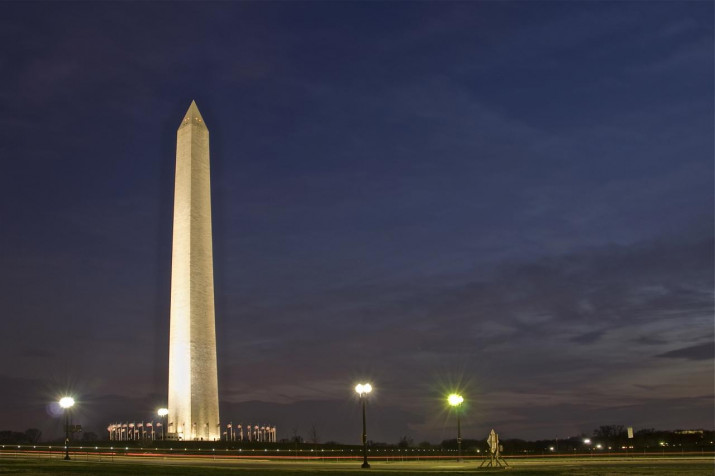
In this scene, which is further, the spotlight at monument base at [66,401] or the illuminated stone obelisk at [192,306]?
the illuminated stone obelisk at [192,306]

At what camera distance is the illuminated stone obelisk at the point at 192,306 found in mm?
76938

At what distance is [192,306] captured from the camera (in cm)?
7731

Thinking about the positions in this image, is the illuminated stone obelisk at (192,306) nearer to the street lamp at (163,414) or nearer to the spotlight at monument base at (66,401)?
the street lamp at (163,414)

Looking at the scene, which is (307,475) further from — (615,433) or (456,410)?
(615,433)

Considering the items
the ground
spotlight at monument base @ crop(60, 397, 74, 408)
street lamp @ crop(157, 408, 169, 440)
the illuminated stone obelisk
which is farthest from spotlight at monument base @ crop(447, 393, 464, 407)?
street lamp @ crop(157, 408, 169, 440)

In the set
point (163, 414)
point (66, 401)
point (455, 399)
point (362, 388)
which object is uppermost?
point (362, 388)

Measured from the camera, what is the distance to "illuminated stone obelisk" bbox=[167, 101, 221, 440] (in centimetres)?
7694

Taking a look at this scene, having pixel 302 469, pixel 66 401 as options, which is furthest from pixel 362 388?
pixel 66 401

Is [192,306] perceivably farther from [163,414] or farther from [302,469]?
[302,469]

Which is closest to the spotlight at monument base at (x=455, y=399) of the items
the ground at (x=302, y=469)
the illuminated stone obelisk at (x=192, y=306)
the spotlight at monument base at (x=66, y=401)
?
the ground at (x=302, y=469)

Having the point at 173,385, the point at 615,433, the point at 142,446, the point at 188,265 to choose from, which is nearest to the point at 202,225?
the point at 188,265

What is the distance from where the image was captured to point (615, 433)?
153000 mm

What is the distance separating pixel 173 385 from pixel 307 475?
51.5 m

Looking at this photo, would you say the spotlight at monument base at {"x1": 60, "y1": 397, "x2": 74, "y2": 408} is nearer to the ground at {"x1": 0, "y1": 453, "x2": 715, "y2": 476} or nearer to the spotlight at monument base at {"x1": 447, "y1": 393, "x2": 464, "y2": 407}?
the ground at {"x1": 0, "y1": 453, "x2": 715, "y2": 476}
